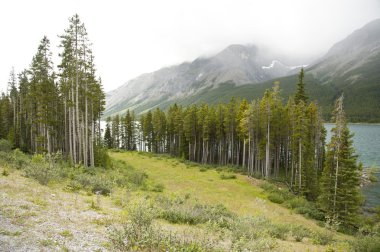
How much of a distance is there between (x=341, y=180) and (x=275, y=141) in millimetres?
17710

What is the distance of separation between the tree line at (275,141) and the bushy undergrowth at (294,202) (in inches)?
45.3

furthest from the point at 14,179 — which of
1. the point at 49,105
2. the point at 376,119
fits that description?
the point at 376,119

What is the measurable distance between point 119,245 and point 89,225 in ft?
9.32

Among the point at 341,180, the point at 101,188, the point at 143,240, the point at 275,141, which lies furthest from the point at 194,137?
the point at 143,240

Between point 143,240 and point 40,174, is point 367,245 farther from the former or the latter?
point 40,174

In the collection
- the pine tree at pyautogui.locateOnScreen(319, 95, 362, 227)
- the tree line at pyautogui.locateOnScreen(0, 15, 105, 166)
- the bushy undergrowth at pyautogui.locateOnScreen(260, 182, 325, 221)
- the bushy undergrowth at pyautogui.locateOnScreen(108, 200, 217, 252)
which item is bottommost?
the bushy undergrowth at pyautogui.locateOnScreen(260, 182, 325, 221)

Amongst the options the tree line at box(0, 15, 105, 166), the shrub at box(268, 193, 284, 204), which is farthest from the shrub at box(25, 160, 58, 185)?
the shrub at box(268, 193, 284, 204)

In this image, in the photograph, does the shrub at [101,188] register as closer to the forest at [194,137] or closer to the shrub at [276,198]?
the forest at [194,137]

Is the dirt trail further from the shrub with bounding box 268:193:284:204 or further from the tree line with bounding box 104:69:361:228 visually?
the shrub with bounding box 268:193:284:204

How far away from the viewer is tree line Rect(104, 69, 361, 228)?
24469 mm

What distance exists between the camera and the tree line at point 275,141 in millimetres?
24469

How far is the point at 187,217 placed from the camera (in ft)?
38.4

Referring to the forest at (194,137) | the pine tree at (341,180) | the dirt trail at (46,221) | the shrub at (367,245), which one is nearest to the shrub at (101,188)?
the forest at (194,137)

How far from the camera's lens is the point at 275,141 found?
42.0m
